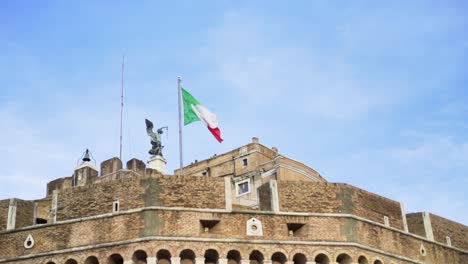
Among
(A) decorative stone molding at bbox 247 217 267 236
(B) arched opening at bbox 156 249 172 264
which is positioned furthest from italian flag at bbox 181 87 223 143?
(B) arched opening at bbox 156 249 172 264

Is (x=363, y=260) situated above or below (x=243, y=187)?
below

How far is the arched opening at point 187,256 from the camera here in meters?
21.5

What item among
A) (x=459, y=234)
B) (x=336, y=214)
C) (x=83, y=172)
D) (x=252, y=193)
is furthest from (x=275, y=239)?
(x=252, y=193)

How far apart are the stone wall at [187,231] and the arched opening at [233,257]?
0.22m

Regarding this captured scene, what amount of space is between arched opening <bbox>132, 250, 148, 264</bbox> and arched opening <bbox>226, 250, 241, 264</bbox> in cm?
248

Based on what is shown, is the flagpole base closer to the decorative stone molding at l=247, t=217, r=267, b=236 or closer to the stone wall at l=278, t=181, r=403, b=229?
the stone wall at l=278, t=181, r=403, b=229

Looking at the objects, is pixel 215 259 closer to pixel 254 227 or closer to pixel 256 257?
pixel 256 257

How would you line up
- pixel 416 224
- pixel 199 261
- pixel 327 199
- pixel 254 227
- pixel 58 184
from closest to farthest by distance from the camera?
pixel 199 261, pixel 254 227, pixel 327 199, pixel 416 224, pixel 58 184

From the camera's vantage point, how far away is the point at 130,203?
2223 cm

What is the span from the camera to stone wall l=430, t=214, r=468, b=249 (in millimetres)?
26219

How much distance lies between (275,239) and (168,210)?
3386 mm

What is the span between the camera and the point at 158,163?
107 ft

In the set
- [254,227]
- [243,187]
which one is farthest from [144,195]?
[243,187]

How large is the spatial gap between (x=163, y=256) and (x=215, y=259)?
157 cm
